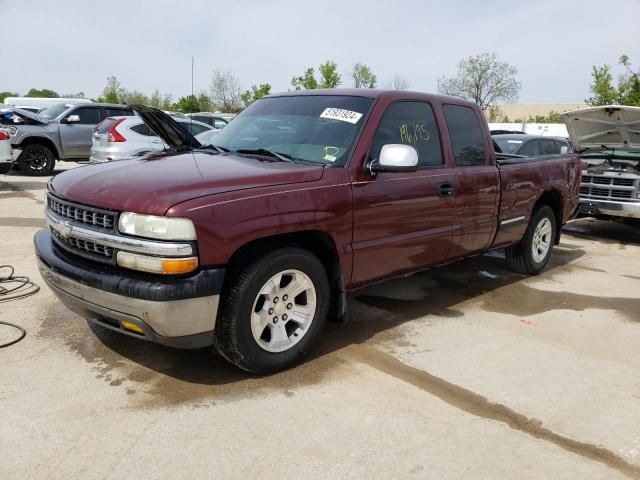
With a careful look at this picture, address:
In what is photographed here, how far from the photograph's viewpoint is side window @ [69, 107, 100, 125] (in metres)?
13.9

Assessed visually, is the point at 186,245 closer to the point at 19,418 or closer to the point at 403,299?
the point at 19,418

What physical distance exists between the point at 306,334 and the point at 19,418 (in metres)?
1.67

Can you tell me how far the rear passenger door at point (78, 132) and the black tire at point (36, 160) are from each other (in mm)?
404

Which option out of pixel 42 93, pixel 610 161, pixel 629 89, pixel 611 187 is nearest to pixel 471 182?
pixel 611 187

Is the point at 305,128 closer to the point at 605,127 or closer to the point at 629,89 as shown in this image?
the point at 605,127

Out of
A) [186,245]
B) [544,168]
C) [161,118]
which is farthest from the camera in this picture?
[544,168]

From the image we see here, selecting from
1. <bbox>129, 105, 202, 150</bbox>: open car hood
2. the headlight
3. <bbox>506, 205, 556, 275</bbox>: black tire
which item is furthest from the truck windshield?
<bbox>506, 205, 556, 275</bbox>: black tire

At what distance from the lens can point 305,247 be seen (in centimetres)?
358

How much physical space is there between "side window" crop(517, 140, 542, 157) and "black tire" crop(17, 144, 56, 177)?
35.6ft

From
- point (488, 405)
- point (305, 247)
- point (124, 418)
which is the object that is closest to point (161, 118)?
point (305, 247)

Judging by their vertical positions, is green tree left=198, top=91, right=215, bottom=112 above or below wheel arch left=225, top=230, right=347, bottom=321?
above

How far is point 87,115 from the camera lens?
46.4ft

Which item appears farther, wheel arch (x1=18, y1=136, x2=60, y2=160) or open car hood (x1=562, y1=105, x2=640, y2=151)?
wheel arch (x1=18, y1=136, x2=60, y2=160)

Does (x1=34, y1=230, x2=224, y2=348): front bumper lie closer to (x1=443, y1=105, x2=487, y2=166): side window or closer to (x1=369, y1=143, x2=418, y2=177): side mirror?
(x1=369, y1=143, x2=418, y2=177): side mirror
